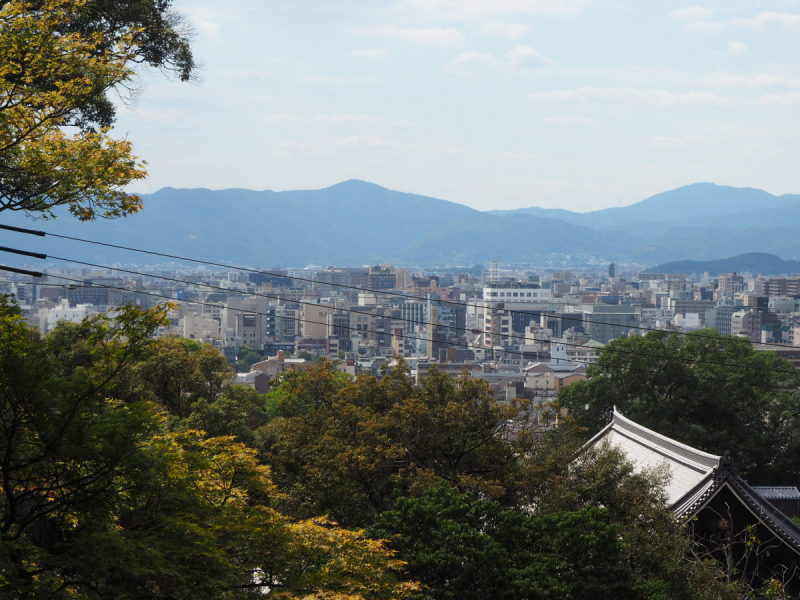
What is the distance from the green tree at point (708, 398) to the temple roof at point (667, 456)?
26.0ft

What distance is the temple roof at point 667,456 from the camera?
54.2 feet

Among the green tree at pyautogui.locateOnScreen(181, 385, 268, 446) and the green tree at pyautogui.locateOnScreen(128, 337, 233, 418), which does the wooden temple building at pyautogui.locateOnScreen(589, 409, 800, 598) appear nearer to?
the green tree at pyautogui.locateOnScreen(181, 385, 268, 446)

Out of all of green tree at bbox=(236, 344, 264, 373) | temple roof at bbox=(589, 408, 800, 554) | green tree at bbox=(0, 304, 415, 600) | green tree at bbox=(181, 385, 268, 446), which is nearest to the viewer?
green tree at bbox=(0, 304, 415, 600)

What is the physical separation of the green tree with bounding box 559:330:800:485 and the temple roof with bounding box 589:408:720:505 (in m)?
7.92

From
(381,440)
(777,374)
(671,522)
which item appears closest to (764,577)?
(671,522)

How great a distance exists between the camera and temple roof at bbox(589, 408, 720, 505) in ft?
54.2

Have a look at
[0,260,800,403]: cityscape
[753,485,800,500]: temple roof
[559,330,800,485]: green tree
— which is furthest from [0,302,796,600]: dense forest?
[0,260,800,403]: cityscape

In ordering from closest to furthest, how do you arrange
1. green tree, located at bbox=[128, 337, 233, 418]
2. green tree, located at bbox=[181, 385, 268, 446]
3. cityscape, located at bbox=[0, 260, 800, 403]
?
1. green tree, located at bbox=[181, 385, 268, 446]
2. green tree, located at bbox=[128, 337, 233, 418]
3. cityscape, located at bbox=[0, 260, 800, 403]

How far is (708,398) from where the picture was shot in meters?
29.9

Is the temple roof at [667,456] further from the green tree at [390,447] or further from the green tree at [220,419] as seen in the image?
the green tree at [220,419]

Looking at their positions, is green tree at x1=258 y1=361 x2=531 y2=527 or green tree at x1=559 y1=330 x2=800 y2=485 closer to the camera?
green tree at x1=258 y1=361 x2=531 y2=527

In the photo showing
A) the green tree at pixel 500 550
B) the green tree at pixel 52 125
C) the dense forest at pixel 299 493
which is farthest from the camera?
the green tree at pixel 500 550

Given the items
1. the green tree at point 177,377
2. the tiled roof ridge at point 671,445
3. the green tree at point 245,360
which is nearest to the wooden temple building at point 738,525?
the tiled roof ridge at point 671,445

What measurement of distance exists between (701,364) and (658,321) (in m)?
174
